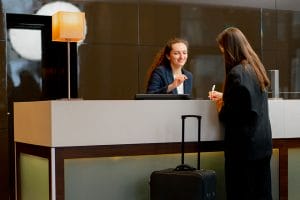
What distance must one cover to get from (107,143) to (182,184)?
1.77ft

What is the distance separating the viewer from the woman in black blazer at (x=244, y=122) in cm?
360

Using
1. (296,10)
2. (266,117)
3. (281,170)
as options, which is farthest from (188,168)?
(296,10)

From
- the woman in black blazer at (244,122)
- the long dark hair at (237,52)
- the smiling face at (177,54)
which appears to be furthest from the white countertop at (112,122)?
the smiling face at (177,54)

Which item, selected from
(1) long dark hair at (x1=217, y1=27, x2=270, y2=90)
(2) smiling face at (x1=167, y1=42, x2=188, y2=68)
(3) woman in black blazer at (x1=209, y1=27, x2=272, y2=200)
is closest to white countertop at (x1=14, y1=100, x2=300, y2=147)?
(3) woman in black blazer at (x1=209, y1=27, x2=272, y2=200)

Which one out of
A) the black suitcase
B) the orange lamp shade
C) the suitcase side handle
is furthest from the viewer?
the orange lamp shade

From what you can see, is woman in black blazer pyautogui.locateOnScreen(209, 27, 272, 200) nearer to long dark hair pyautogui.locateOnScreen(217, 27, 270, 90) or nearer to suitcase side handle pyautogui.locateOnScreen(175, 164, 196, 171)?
long dark hair pyautogui.locateOnScreen(217, 27, 270, 90)

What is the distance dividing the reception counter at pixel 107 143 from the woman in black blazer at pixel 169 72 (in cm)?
75

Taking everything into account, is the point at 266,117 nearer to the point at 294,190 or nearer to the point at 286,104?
the point at 286,104

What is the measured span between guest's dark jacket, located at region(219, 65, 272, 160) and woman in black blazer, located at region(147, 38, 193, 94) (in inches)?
34.8

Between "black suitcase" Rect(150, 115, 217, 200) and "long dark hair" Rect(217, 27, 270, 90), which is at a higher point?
"long dark hair" Rect(217, 27, 270, 90)

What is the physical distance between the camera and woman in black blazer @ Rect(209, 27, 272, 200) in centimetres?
360

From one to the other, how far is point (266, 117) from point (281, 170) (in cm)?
66

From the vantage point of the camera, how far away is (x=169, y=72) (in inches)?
184

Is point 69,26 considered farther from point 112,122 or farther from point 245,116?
point 245,116
